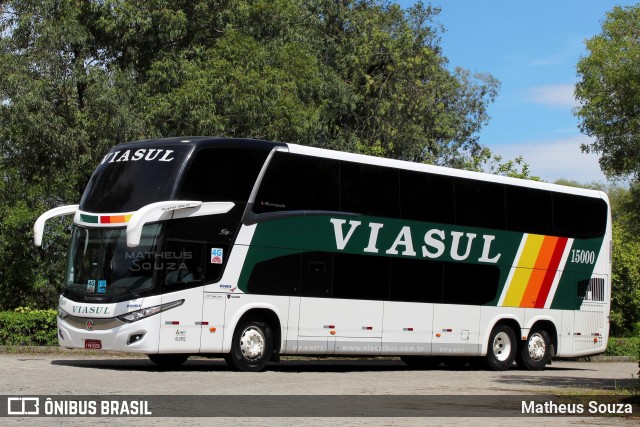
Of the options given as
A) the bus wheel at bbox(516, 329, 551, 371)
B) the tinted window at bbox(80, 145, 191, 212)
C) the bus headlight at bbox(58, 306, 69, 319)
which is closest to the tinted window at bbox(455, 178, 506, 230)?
the bus wheel at bbox(516, 329, 551, 371)

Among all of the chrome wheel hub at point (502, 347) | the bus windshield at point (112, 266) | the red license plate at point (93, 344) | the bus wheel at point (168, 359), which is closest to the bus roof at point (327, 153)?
the bus windshield at point (112, 266)

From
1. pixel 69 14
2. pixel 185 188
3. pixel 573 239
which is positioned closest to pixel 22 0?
pixel 69 14

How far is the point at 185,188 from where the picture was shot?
20.6 m

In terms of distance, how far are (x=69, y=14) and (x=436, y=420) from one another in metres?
24.3

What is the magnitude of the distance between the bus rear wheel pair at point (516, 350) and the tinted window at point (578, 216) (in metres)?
2.70

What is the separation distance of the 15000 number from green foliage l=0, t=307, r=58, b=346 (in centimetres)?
1319

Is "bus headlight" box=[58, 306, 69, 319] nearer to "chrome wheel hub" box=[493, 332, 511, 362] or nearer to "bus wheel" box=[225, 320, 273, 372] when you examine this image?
"bus wheel" box=[225, 320, 273, 372]

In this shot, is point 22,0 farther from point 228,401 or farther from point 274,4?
point 228,401

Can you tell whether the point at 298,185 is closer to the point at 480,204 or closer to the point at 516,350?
the point at 480,204

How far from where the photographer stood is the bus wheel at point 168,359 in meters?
22.7

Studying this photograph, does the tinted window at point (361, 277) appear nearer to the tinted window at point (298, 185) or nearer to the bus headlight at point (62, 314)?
the tinted window at point (298, 185)

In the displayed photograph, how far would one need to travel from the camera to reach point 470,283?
25969 millimetres

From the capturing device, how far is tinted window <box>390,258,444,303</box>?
24406mm

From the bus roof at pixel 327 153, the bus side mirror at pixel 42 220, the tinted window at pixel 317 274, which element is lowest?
the tinted window at pixel 317 274
